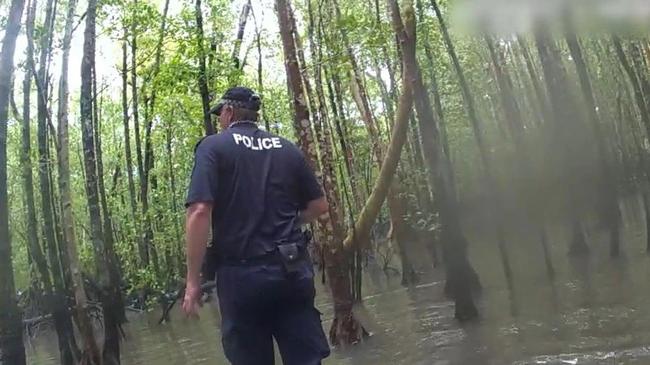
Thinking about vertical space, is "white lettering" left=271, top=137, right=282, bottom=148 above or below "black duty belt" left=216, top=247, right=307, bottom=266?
above

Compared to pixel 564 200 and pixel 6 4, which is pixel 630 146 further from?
pixel 6 4

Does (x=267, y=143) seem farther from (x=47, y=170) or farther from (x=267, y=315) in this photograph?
(x=47, y=170)

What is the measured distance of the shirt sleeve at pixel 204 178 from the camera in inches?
107

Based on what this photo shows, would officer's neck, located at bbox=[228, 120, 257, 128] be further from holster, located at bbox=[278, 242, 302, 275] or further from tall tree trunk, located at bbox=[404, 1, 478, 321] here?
tall tree trunk, located at bbox=[404, 1, 478, 321]

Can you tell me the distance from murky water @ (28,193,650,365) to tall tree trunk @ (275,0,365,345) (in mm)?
253

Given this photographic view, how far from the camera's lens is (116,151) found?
74.4ft

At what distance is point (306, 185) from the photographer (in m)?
3.03

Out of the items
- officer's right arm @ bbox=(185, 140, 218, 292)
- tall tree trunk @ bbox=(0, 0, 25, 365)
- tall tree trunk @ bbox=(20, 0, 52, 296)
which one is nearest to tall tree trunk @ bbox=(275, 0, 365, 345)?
tall tree trunk @ bbox=(0, 0, 25, 365)

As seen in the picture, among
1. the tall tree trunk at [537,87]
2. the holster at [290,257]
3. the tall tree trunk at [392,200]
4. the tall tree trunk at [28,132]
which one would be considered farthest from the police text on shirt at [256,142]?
the tall tree trunk at [392,200]

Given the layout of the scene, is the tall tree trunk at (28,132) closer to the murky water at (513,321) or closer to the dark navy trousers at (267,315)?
the murky water at (513,321)

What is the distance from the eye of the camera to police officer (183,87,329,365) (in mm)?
2752

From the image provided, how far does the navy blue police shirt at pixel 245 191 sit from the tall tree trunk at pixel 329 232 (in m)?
4.27

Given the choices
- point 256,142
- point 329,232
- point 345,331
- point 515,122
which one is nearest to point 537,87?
point 515,122

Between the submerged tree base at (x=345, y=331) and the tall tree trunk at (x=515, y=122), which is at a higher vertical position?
the tall tree trunk at (x=515, y=122)
